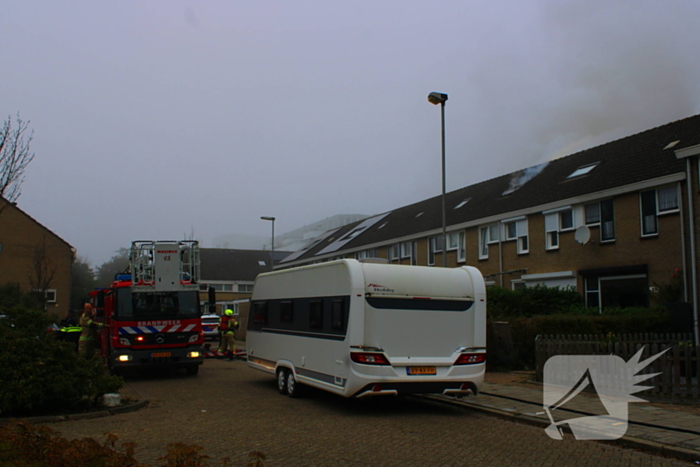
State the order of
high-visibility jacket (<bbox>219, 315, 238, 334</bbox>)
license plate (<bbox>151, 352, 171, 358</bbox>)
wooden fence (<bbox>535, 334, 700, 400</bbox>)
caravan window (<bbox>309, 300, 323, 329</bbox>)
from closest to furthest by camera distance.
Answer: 1. wooden fence (<bbox>535, 334, 700, 400</bbox>)
2. caravan window (<bbox>309, 300, 323, 329</bbox>)
3. license plate (<bbox>151, 352, 171, 358</bbox>)
4. high-visibility jacket (<bbox>219, 315, 238, 334</bbox>)

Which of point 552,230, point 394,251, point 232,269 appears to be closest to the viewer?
point 552,230

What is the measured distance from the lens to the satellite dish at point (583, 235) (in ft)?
71.7

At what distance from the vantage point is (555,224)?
2408 cm

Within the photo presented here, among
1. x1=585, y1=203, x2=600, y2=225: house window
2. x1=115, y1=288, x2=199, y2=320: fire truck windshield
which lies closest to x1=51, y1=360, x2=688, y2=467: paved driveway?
x1=115, y1=288, x2=199, y2=320: fire truck windshield

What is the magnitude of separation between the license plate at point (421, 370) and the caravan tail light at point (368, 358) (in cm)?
45

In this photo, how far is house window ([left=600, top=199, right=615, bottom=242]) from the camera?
21547 mm

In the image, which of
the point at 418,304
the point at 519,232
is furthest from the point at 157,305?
the point at 519,232

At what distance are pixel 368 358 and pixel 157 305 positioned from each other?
787 centimetres

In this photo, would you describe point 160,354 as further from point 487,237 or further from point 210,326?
point 487,237

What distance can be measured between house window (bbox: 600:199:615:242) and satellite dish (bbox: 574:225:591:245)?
469 mm

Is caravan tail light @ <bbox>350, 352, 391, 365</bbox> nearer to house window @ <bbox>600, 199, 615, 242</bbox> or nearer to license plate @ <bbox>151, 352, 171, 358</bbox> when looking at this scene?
license plate @ <bbox>151, 352, 171, 358</bbox>

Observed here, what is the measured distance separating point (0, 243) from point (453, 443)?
47.7 metres

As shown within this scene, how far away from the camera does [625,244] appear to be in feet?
68.1

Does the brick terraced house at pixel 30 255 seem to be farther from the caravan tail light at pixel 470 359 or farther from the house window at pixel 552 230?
the caravan tail light at pixel 470 359
